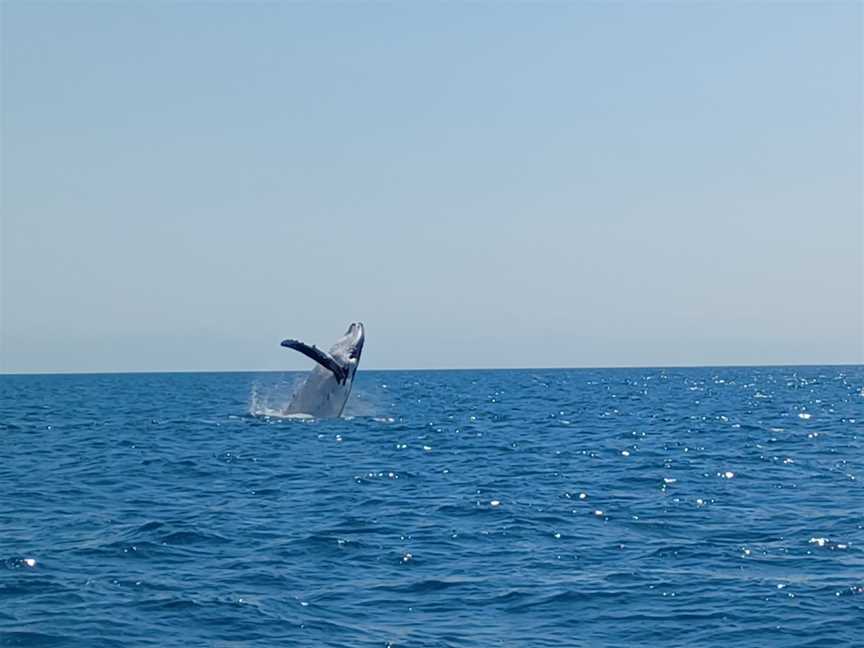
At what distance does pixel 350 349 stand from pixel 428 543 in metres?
16.4

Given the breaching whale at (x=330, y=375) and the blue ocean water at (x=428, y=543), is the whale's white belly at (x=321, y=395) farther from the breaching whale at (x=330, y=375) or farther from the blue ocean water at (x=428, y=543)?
the blue ocean water at (x=428, y=543)

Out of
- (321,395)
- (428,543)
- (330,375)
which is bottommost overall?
(428,543)

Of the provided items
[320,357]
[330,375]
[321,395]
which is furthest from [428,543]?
[321,395]

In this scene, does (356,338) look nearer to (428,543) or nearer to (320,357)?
(320,357)

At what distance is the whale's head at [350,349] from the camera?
1275 inches

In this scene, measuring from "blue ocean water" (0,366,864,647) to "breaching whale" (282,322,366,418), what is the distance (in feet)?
6.96

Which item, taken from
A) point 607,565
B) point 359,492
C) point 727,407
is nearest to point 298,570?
point 607,565

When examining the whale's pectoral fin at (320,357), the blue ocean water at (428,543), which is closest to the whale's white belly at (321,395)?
the whale's pectoral fin at (320,357)

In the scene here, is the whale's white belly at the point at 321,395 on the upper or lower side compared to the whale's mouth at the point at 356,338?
lower

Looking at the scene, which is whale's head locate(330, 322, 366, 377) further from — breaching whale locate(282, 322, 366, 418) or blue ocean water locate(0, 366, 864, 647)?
blue ocean water locate(0, 366, 864, 647)

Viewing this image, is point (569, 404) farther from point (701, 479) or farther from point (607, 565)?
point (607, 565)

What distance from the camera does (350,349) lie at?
1281 inches

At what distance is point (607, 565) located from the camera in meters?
15.1

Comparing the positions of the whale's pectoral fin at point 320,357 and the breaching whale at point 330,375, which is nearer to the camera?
the whale's pectoral fin at point 320,357
